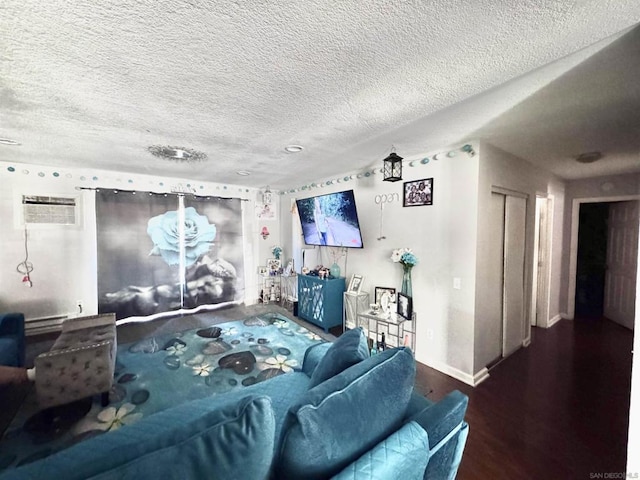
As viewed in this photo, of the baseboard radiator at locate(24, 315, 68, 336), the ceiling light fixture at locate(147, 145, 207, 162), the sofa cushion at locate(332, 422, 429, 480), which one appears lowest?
the baseboard radiator at locate(24, 315, 68, 336)

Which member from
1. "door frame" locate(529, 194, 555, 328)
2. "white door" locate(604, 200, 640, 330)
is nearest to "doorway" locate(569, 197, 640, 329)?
"white door" locate(604, 200, 640, 330)

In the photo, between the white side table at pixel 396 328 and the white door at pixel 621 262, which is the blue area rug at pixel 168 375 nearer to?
the white side table at pixel 396 328

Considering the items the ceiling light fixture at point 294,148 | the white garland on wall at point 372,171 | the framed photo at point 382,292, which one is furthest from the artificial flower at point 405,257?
the ceiling light fixture at point 294,148

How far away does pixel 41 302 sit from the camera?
3240 millimetres

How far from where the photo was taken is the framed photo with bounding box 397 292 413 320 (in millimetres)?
2576

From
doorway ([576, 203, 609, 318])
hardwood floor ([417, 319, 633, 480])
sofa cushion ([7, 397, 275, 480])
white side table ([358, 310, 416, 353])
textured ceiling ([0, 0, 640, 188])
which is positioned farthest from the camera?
doorway ([576, 203, 609, 318])

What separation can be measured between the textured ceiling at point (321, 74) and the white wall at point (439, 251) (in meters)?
0.39

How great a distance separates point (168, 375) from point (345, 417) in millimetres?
2237

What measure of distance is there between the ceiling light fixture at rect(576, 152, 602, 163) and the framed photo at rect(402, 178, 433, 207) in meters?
1.61

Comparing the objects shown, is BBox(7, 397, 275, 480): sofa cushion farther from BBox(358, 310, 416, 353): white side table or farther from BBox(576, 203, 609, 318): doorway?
BBox(576, 203, 609, 318): doorway

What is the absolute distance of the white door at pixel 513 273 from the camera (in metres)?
2.74

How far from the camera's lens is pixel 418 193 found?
279 centimetres

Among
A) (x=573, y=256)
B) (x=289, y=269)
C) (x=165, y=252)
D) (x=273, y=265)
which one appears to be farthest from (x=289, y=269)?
(x=573, y=256)

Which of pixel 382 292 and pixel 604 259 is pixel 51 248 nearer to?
pixel 382 292
